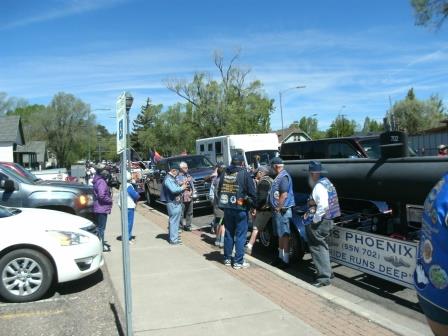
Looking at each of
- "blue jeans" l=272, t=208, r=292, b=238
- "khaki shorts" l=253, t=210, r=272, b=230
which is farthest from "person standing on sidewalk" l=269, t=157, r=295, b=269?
"khaki shorts" l=253, t=210, r=272, b=230

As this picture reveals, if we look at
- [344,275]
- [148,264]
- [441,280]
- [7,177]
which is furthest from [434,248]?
[7,177]

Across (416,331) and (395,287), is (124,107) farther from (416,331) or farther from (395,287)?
(395,287)

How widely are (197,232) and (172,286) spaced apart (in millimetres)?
5024

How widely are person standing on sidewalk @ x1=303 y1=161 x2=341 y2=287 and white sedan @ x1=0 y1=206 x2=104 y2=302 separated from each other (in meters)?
3.00

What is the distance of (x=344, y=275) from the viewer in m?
7.31

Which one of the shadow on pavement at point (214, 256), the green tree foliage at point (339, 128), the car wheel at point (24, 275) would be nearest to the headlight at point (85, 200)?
the shadow on pavement at point (214, 256)

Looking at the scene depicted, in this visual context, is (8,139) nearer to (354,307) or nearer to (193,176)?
(193,176)

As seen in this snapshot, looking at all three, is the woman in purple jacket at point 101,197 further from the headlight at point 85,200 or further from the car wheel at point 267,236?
the car wheel at point 267,236

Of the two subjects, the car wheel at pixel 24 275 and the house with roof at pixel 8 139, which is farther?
the house with roof at pixel 8 139

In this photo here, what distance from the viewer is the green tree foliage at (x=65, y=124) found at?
236 feet

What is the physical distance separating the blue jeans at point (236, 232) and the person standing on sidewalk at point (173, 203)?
7.74 ft

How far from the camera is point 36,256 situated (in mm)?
6191

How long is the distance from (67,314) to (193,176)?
32.1 feet

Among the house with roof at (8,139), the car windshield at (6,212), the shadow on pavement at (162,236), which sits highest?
the house with roof at (8,139)
